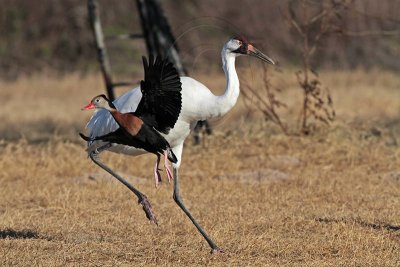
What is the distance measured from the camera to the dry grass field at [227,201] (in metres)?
6.83

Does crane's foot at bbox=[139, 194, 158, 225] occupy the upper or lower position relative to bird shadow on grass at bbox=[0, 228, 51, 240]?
upper

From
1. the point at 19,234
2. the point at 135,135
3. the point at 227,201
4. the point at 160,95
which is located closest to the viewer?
the point at 135,135

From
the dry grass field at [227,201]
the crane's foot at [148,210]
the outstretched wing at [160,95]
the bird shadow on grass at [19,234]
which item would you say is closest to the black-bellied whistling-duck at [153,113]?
the outstretched wing at [160,95]

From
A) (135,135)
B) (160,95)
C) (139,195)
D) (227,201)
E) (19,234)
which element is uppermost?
(160,95)

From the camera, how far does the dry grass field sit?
6832mm

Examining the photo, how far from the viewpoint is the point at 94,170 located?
10781 mm

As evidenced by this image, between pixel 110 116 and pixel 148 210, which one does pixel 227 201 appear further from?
pixel 148 210

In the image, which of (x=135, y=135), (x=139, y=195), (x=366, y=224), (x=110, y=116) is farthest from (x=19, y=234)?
(x=366, y=224)

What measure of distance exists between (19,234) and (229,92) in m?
2.07

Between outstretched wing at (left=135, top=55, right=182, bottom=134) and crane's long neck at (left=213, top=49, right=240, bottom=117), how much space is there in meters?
0.32

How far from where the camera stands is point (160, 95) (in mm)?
6934

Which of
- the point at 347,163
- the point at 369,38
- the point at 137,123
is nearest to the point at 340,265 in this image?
the point at 137,123

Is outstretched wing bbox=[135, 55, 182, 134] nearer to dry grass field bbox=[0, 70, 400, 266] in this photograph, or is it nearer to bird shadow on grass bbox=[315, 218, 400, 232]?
dry grass field bbox=[0, 70, 400, 266]

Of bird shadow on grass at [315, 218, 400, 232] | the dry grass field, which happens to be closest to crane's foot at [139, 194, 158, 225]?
the dry grass field
